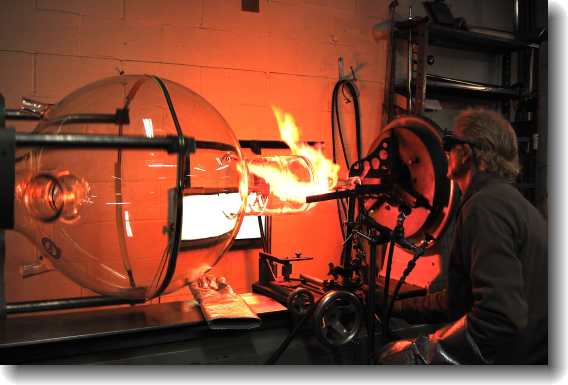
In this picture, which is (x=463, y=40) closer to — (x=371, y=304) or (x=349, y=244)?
(x=349, y=244)

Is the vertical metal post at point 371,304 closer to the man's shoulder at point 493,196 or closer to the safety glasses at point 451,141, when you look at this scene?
the man's shoulder at point 493,196

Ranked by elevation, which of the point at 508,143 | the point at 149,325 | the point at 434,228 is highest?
the point at 508,143

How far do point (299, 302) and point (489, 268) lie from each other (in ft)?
1.87

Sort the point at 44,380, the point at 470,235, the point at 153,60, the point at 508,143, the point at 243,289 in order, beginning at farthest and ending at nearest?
the point at 243,289, the point at 153,60, the point at 508,143, the point at 470,235, the point at 44,380

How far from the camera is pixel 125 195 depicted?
97 cm

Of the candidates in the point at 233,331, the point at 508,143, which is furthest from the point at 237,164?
the point at 508,143

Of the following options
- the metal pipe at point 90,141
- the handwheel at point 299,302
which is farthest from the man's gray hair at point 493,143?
the metal pipe at point 90,141

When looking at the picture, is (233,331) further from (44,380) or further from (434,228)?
(434,228)

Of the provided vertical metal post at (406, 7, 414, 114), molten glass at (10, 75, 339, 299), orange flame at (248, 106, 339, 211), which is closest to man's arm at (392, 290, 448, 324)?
orange flame at (248, 106, 339, 211)

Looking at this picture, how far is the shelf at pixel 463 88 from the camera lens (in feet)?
7.87

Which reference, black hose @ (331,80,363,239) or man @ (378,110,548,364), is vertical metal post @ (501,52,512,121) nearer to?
black hose @ (331,80,363,239)

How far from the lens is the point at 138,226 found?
3.15 ft

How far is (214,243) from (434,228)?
0.89m

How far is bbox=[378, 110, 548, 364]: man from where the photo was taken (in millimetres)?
1257
